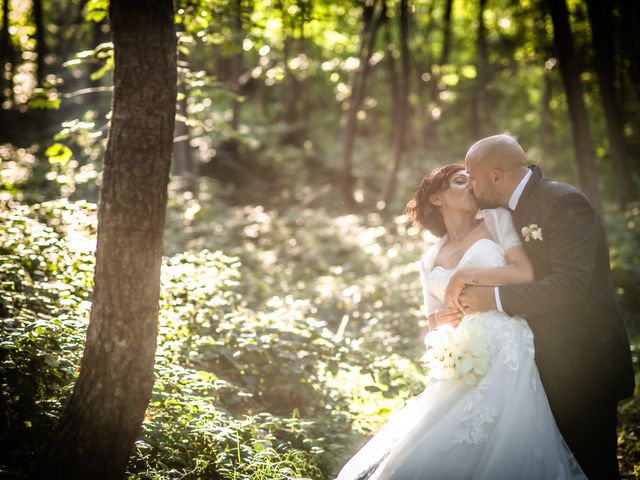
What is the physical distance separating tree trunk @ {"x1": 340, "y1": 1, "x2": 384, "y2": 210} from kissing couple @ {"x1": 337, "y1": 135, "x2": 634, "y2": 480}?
467 inches

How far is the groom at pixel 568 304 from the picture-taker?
317 centimetres

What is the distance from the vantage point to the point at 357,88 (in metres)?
14.9

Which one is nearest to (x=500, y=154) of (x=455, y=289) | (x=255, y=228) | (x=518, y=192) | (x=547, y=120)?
(x=518, y=192)

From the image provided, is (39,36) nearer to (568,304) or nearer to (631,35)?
(631,35)

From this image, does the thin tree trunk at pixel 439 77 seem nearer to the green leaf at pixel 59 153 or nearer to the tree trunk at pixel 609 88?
the tree trunk at pixel 609 88

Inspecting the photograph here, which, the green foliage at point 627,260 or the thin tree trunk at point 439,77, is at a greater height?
the thin tree trunk at point 439,77

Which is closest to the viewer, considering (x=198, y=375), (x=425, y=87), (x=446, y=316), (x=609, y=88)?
(x=446, y=316)

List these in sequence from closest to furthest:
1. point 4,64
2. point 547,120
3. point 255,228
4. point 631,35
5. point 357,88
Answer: point 255,228, point 357,88, point 631,35, point 547,120, point 4,64

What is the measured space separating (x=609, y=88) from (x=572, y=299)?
40.5 feet

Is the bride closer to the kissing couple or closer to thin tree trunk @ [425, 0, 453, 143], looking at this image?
the kissing couple

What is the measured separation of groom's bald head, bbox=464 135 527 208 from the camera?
136 inches

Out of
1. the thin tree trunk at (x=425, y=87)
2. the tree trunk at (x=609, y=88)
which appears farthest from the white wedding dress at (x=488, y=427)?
the thin tree trunk at (x=425, y=87)

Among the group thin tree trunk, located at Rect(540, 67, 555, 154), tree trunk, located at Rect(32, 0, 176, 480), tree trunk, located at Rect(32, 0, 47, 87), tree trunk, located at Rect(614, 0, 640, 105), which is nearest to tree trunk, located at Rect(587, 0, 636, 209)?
tree trunk, located at Rect(614, 0, 640, 105)

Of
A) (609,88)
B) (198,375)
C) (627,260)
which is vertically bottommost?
(198,375)
